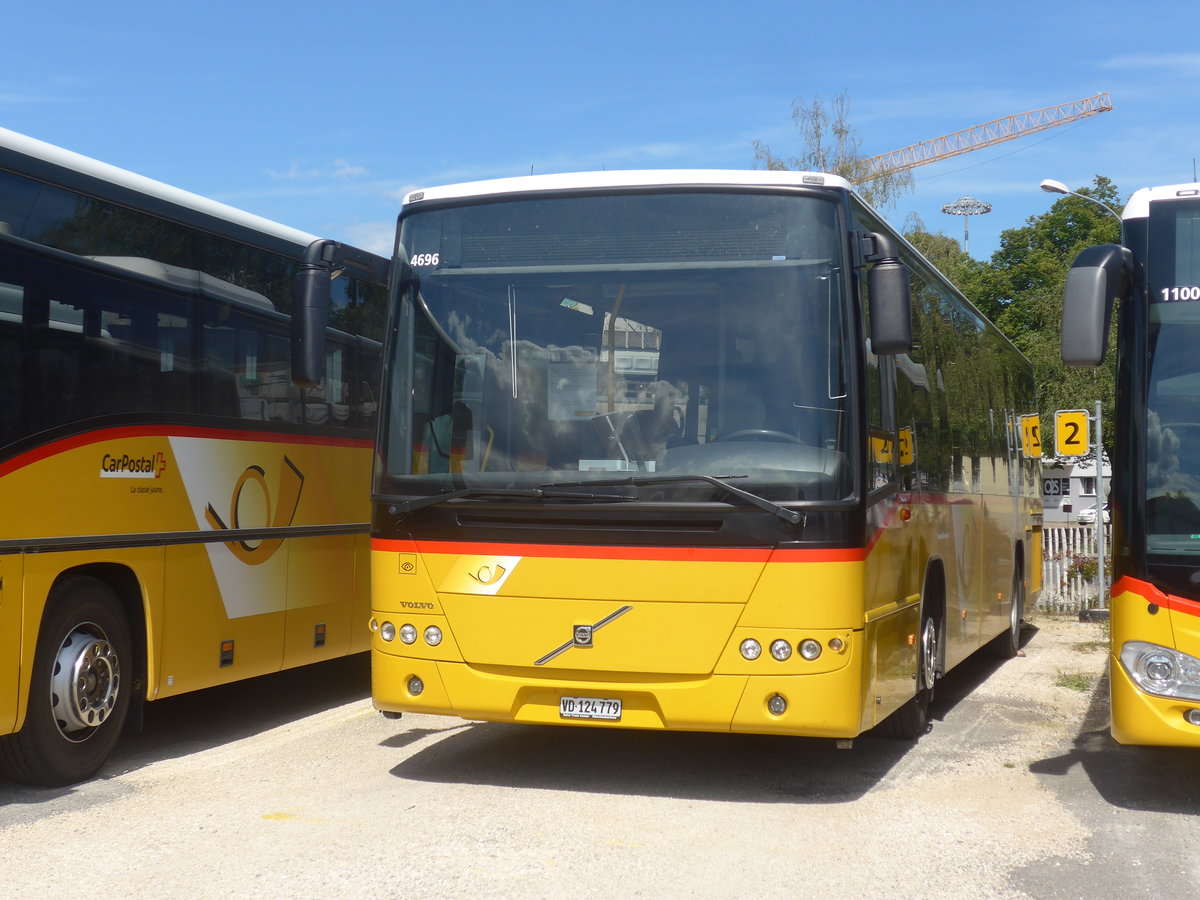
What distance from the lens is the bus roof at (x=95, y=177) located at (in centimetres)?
735

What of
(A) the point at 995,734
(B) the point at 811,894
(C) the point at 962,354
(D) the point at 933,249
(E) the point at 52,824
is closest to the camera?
(B) the point at 811,894

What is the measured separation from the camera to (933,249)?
55.5 meters

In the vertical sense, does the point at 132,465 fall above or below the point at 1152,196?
below

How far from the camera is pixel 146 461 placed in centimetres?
832

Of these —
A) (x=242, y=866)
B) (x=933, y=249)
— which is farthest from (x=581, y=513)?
(x=933, y=249)

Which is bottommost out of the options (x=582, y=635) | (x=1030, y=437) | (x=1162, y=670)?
(x=1162, y=670)

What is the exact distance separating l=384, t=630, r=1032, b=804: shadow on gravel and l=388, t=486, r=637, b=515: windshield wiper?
1588mm

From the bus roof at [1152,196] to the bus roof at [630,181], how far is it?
1571 mm

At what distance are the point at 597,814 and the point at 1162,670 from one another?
9.69 ft

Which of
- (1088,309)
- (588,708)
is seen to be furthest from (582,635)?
(1088,309)

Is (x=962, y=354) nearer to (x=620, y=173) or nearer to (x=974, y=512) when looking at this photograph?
(x=974, y=512)

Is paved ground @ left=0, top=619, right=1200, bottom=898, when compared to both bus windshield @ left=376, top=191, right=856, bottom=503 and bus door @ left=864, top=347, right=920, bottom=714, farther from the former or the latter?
bus windshield @ left=376, top=191, right=856, bottom=503

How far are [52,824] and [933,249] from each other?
2050 inches

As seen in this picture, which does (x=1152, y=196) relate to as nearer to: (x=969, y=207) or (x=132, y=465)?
(x=132, y=465)
